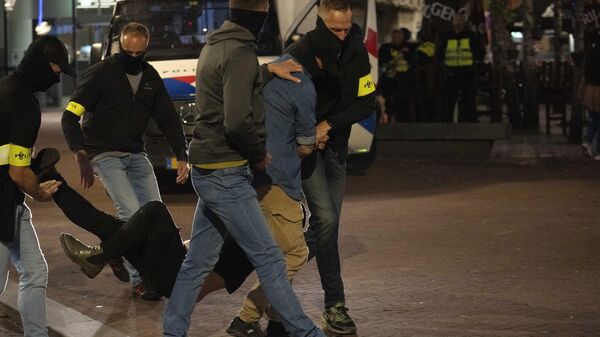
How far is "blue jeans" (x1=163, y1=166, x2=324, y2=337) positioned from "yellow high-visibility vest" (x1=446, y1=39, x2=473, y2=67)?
1561 cm

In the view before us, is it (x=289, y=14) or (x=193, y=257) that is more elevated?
(x=289, y=14)

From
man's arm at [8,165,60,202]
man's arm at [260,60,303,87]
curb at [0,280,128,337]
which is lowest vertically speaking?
curb at [0,280,128,337]

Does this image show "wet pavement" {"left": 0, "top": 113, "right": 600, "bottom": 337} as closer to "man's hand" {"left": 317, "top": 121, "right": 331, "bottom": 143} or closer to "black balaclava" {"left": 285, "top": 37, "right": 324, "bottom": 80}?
"man's hand" {"left": 317, "top": 121, "right": 331, "bottom": 143}

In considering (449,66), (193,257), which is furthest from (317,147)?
(449,66)

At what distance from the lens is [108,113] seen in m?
9.09

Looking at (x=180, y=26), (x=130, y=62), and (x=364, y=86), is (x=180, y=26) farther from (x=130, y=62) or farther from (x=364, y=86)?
(x=364, y=86)

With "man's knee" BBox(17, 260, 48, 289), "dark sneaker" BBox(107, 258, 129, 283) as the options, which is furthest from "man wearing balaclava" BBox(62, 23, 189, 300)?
"man's knee" BBox(17, 260, 48, 289)

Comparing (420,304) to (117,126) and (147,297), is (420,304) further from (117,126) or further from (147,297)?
(117,126)

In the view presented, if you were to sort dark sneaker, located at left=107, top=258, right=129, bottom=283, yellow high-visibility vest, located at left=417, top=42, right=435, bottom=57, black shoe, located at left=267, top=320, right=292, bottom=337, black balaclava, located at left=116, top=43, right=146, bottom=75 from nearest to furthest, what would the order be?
black shoe, located at left=267, top=320, right=292, bottom=337
dark sneaker, located at left=107, top=258, right=129, bottom=283
black balaclava, located at left=116, top=43, right=146, bottom=75
yellow high-visibility vest, located at left=417, top=42, right=435, bottom=57

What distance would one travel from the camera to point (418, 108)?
885 inches

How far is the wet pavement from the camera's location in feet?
26.9

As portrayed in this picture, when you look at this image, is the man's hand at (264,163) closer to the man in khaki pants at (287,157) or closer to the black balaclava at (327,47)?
the man in khaki pants at (287,157)

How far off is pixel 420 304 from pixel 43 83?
9.81 feet

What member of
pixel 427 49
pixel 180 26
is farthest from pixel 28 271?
pixel 427 49
